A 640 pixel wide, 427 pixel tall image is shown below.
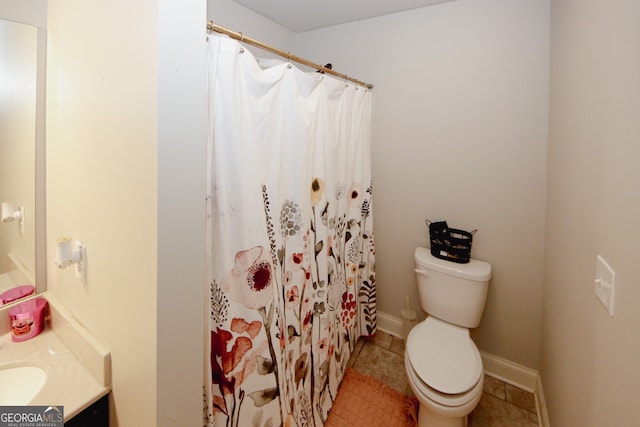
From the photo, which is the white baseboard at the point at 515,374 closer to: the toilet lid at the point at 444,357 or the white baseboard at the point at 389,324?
the toilet lid at the point at 444,357

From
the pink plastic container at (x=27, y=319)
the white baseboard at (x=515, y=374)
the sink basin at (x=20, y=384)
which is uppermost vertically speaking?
the pink plastic container at (x=27, y=319)

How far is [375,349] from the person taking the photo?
78.2 inches

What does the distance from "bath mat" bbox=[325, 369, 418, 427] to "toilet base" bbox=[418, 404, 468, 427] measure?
0.14 meters

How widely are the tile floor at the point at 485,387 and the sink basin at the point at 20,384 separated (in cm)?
160

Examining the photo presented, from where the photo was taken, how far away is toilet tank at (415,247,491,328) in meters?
1.54

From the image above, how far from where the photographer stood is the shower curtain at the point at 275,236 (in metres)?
0.90

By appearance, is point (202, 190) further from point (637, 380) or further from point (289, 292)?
point (637, 380)

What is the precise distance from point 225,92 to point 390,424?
1.82 metres

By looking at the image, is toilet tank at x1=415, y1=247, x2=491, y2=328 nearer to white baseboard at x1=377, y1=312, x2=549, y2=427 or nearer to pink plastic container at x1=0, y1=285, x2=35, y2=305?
white baseboard at x1=377, y1=312, x2=549, y2=427

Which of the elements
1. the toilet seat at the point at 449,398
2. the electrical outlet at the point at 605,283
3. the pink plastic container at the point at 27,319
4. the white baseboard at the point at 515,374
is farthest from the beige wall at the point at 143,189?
the white baseboard at the point at 515,374

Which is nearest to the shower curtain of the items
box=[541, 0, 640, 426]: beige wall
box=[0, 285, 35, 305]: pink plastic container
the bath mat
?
the bath mat

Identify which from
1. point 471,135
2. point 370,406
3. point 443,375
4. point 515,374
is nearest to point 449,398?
point 443,375

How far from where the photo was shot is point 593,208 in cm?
83

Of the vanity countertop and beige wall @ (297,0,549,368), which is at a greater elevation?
beige wall @ (297,0,549,368)
